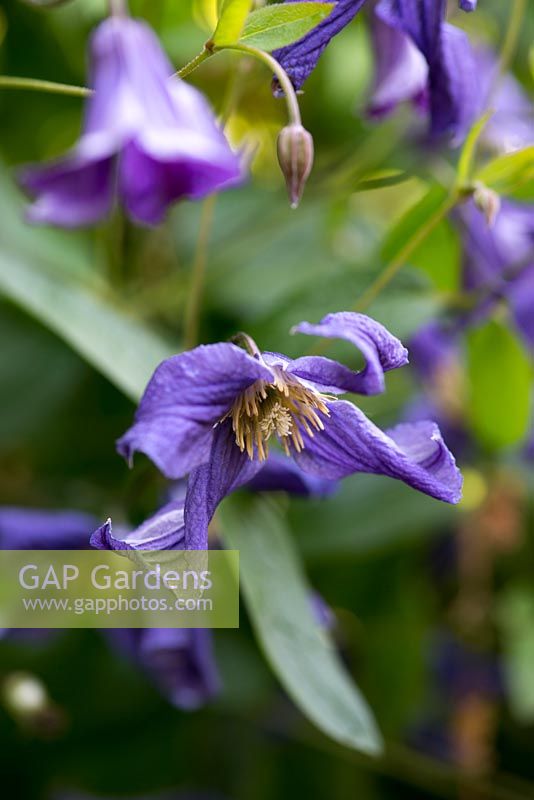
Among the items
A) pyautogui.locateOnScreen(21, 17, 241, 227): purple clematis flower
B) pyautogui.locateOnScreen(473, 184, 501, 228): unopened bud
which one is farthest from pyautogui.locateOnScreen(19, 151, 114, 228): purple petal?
pyautogui.locateOnScreen(473, 184, 501, 228): unopened bud

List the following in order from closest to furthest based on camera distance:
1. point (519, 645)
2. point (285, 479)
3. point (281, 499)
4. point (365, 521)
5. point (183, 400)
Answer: point (183, 400) < point (285, 479) < point (281, 499) < point (365, 521) < point (519, 645)

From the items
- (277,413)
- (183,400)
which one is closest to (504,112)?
(277,413)

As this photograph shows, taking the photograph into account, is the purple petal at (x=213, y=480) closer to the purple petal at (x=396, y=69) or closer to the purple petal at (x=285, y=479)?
the purple petal at (x=285, y=479)

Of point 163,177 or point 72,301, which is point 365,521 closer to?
point 72,301

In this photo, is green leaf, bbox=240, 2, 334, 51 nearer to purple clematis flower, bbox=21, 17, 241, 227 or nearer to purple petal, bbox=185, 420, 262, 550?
purple clematis flower, bbox=21, 17, 241, 227

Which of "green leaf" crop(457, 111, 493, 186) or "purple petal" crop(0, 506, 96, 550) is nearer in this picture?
"green leaf" crop(457, 111, 493, 186)

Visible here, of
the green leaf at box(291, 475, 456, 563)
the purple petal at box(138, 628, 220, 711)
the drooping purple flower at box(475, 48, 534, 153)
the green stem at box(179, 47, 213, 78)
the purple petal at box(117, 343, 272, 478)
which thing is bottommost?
the green leaf at box(291, 475, 456, 563)

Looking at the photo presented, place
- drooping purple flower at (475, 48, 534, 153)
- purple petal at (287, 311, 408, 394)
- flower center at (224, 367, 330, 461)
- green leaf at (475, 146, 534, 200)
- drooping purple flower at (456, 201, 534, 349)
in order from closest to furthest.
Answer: purple petal at (287, 311, 408, 394) → flower center at (224, 367, 330, 461) → green leaf at (475, 146, 534, 200) → drooping purple flower at (456, 201, 534, 349) → drooping purple flower at (475, 48, 534, 153)

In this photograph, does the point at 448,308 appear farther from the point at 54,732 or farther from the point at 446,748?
the point at 446,748
